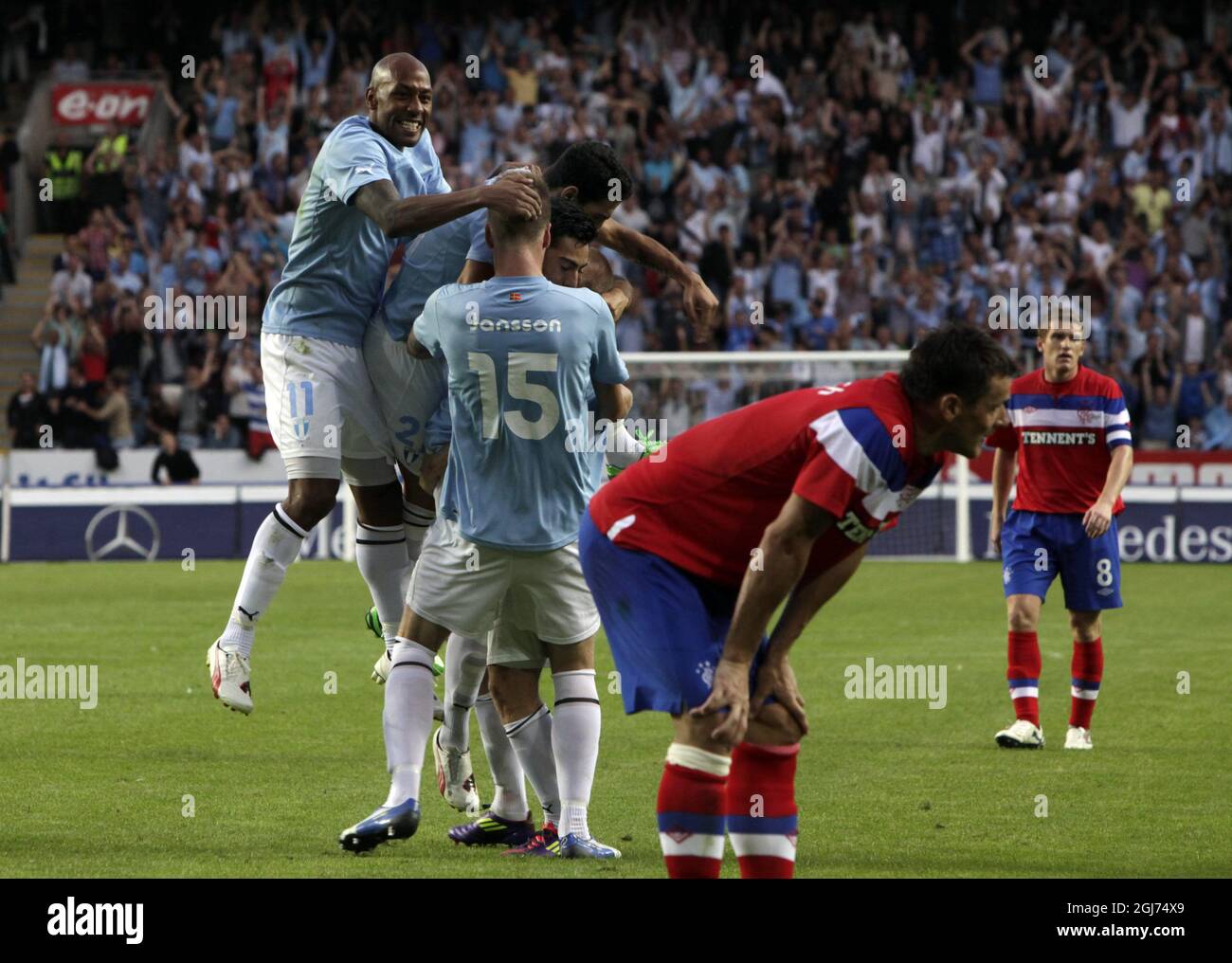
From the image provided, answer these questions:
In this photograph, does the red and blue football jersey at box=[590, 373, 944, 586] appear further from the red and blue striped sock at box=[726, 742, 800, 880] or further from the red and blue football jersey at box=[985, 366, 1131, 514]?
the red and blue football jersey at box=[985, 366, 1131, 514]

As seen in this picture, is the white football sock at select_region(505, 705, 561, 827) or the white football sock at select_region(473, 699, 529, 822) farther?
the white football sock at select_region(473, 699, 529, 822)

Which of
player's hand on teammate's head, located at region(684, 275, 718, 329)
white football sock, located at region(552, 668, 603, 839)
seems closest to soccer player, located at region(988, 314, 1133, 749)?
player's hand on teammate's head, located at region(684, 275, 718, 329)

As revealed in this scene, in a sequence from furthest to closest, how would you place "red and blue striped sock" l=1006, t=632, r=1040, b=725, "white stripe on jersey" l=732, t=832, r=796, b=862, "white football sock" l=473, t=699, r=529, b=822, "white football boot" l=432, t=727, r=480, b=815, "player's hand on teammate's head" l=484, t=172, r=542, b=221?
"red and blue striped sock" l=1006, t=632, r=1040, b=725 → "white football boot" l=432, t=727, r=480, b=815 → "white football sock" l=473, t=699, r=529, b=822 → "player's hand on teammate's head" l=484, t=172, r=542, b=221 → "white stripe on jersey" l=732, t=832, r=796, b=862

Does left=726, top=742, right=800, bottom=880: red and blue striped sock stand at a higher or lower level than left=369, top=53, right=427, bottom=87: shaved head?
lower

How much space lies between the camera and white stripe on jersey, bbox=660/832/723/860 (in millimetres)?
5012

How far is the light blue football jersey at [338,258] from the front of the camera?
7152 mm

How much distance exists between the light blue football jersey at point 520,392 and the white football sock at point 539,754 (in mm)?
700


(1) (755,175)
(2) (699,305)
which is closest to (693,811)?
(2) (699,305)

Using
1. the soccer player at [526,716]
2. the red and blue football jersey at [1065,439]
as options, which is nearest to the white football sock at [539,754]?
the soccer player at [526,716]

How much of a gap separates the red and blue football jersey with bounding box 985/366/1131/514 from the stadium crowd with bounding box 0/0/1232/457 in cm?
1117

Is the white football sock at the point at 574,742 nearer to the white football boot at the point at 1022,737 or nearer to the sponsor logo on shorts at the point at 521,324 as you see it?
the sponsor logo on shorts at the point at 521,324

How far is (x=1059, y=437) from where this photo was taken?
999 centimetres
